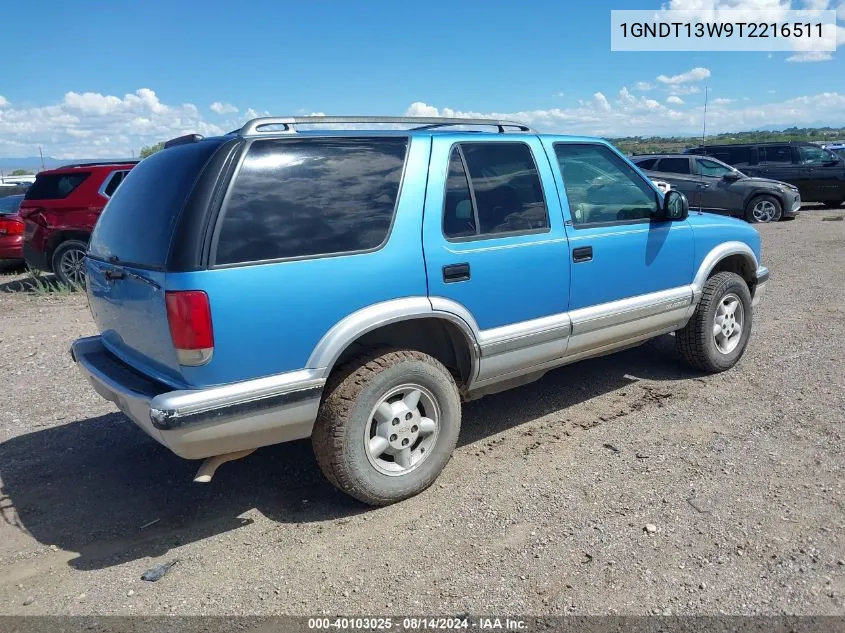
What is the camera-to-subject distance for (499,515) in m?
3.45

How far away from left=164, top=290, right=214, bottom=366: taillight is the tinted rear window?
25 centimetres

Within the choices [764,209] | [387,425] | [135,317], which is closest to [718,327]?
[387,425]

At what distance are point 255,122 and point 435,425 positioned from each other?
1790 mm

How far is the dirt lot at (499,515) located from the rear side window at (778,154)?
47.8ft

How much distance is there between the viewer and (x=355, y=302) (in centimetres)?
331

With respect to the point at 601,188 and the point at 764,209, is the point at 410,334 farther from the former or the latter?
the point at 764,209

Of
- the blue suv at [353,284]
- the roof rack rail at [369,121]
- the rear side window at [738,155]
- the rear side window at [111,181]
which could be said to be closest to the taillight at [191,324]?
the blue suv at [353,284]

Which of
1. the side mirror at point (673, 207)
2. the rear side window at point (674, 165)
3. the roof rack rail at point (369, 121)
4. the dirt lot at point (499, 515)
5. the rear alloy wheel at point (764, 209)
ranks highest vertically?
the roof rack rail at point (369, 121)

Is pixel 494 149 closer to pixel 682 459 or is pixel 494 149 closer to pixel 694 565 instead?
→ pixel 682 459

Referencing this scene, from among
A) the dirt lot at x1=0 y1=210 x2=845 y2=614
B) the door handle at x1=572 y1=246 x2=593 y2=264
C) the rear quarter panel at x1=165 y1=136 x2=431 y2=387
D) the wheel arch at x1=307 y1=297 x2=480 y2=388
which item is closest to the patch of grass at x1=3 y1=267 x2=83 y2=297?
the dirt lot at x1=0 y1=210 x2=845 y2=614

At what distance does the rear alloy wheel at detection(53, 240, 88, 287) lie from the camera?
10117 mm

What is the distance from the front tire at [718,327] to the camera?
5191 millimetres

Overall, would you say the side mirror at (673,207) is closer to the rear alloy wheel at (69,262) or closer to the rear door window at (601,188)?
the rear door window at (601,188)

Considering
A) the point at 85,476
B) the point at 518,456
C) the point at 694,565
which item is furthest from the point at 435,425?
the point at 85,476
